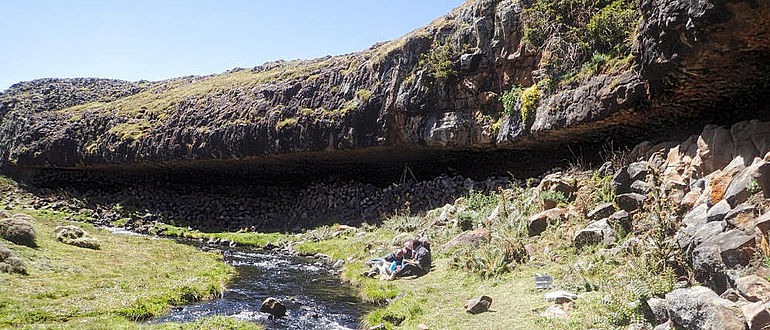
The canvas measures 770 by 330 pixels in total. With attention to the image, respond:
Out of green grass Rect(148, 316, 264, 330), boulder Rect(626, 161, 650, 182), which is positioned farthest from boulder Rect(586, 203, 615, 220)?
green grass Rect(148, 316, 264, 330)

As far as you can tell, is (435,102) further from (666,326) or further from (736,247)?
(666,326)

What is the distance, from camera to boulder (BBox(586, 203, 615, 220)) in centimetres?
1320

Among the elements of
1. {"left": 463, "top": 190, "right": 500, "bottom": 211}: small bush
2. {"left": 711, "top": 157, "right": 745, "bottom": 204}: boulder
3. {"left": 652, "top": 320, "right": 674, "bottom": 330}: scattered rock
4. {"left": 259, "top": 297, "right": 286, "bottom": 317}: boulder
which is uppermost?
{"left": 711, "top": 157, "right": 745, "bottom": 204}: boulder

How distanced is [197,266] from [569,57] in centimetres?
1830

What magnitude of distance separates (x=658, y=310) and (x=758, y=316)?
180 cm

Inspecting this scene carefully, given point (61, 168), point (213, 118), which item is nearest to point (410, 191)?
point (213, 118)

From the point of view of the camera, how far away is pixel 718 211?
9078mm

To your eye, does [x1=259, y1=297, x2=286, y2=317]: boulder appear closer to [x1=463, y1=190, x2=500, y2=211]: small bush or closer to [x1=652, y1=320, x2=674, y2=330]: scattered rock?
[x1=652, y1=320, x2=674, y2=330]: scattered rock

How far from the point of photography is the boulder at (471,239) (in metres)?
15.9

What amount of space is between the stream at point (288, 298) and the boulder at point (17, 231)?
761 centimetres

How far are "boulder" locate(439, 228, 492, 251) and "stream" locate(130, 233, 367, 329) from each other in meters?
4.08

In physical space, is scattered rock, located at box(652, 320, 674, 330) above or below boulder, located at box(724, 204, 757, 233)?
below

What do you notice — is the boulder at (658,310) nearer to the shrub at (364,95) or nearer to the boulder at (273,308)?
the boulder at (273,308)

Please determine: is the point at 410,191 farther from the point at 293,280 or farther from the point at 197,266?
the point at 197,266
